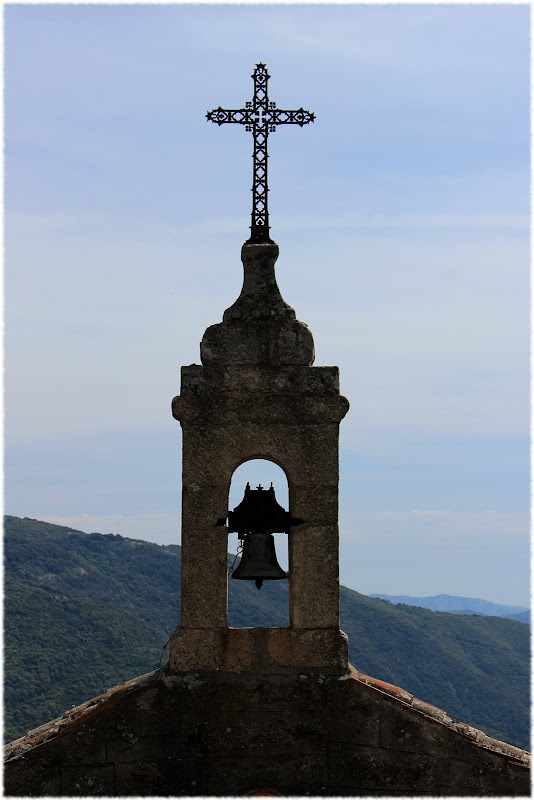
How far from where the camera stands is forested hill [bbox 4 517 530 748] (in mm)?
38344

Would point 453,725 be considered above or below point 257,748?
above

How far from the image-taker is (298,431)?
9055 mm

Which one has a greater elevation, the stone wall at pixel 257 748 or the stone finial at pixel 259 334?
the stone finial at pixel 259 334

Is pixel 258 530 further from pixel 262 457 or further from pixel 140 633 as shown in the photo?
pixel 140 633

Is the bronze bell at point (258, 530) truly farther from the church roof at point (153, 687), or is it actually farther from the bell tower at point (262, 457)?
the church roof at point (153, 687)

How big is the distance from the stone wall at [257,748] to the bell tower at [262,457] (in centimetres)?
27

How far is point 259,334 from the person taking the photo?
9.26 metres

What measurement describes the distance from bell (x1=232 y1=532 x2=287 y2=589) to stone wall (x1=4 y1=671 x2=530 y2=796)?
931mm

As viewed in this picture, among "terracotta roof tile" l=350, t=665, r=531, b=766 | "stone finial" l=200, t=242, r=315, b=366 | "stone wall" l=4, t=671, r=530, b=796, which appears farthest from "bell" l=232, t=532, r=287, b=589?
"stone finial" l=200, t=242, r=315, b=366

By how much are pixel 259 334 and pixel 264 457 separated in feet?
3.37

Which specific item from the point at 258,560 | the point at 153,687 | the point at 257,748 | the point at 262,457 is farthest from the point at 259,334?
the point at 257,748

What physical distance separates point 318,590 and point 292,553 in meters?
0.37

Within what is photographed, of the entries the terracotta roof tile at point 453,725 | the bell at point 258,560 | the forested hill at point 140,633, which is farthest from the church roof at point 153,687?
the forested hill at point 140,633

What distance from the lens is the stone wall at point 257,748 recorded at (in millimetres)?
8477
